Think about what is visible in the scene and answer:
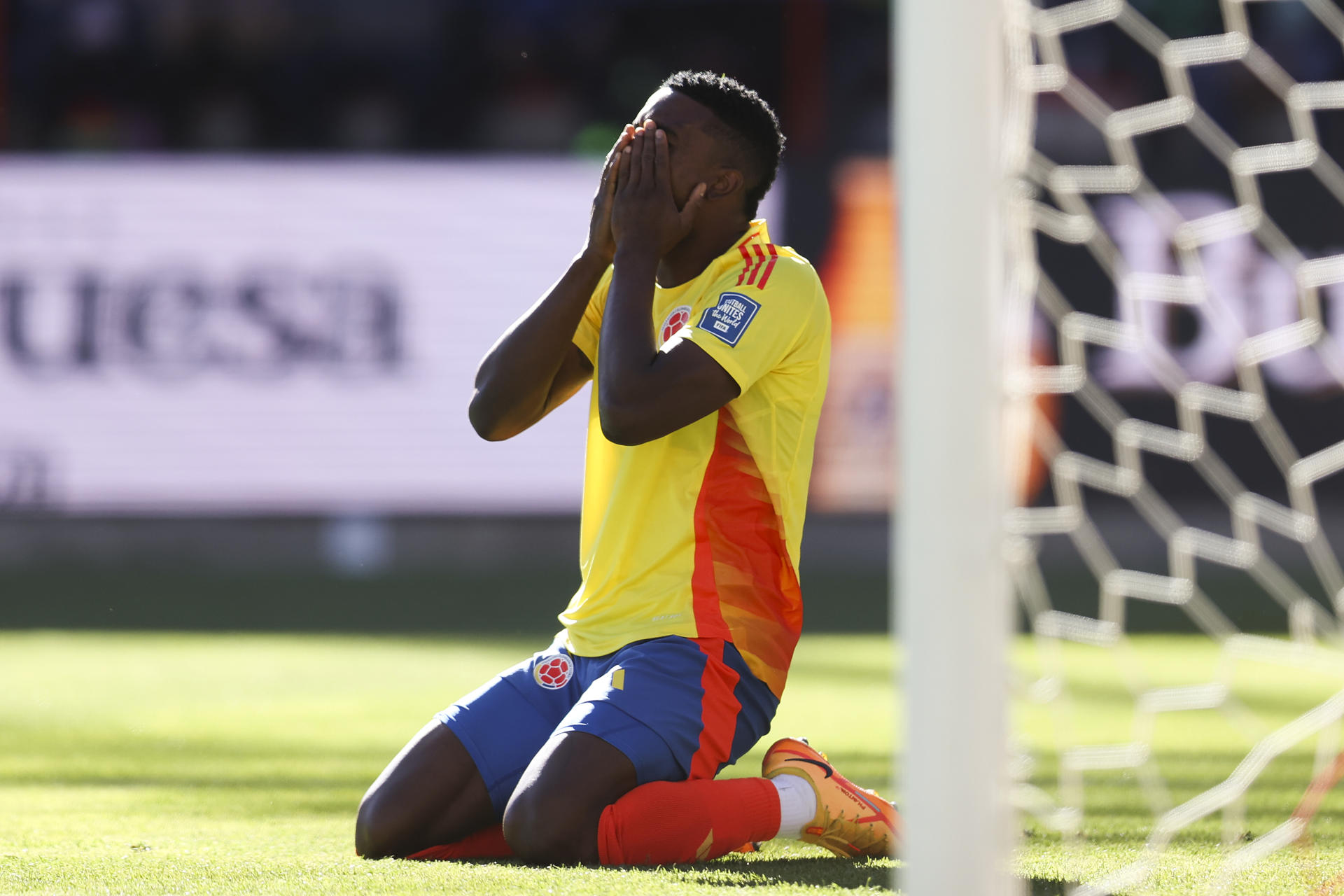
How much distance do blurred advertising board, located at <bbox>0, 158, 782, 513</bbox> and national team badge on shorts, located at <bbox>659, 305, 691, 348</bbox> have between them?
6.04 m

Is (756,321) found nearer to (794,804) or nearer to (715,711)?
(715,711)

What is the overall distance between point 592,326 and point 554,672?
0.71 m

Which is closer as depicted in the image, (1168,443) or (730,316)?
(1168,443)

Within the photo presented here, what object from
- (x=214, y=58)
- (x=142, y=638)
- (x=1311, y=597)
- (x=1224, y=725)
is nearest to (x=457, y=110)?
(x=214, y=58)

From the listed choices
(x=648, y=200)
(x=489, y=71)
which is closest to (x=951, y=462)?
(x=648, y=200)

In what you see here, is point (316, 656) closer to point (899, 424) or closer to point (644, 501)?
point (644, 501)

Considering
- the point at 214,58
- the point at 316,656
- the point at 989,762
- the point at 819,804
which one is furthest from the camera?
the point at 214,58

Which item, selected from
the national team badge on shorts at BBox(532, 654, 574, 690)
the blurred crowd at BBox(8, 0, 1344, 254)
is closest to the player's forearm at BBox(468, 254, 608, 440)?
the national team badge on shorts at BBox(532, 654, 574, 690)

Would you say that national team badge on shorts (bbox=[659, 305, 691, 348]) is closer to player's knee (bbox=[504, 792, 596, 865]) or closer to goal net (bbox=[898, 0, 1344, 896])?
goal net (bbox=[898, 0, 1344, 896])

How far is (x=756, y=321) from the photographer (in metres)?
2.68

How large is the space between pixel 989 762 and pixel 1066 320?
1.04 metres

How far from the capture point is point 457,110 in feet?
37.9

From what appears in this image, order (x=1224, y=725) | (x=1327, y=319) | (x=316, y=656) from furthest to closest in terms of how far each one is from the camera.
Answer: (x=1327, y=319) → (x=316, y=656) → (x=1224, y=725)

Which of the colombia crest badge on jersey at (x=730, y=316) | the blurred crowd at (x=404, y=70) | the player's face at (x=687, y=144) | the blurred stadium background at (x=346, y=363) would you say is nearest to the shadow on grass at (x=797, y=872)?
the colombia crest badge on jersey at (x=730, y=316)
